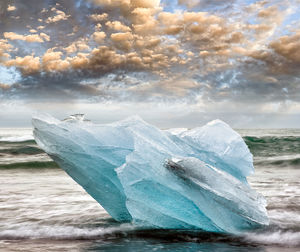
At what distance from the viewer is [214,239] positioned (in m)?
3.21

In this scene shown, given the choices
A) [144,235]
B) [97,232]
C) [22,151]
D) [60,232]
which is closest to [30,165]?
[22,151]

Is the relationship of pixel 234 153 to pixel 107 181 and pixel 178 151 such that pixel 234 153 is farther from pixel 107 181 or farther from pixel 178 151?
pixel 107 181

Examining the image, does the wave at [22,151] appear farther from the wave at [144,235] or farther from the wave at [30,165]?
the wave at [144,235]

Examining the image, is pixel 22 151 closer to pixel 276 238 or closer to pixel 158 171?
pixel 158 171

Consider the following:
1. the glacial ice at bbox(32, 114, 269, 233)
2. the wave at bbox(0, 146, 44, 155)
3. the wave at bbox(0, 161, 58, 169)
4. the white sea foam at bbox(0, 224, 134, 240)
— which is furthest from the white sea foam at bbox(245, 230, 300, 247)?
the wave at bbox(0, 146, 44, 155)

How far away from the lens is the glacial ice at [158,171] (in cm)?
316

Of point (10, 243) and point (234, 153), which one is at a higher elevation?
point (234, 153)

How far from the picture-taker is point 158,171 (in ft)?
10.4

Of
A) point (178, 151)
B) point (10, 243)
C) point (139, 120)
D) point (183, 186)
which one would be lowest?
point (10, 243)

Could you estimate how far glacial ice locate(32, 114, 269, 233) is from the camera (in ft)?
10.4

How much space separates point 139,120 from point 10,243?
5.80 feet

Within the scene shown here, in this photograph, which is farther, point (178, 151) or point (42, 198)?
point (42, 198)

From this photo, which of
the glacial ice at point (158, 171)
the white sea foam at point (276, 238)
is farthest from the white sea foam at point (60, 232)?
the white sea foam at point (276, 238)

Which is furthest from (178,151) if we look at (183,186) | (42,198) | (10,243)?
(42,198)
